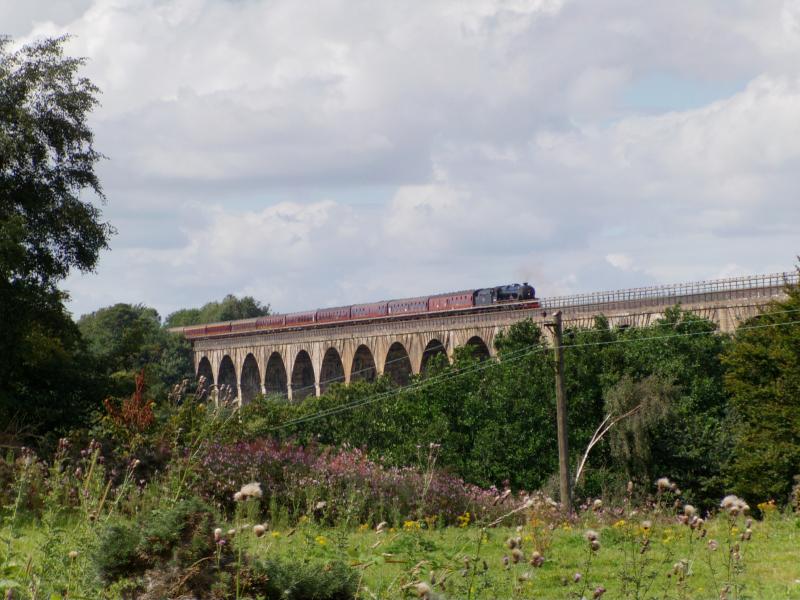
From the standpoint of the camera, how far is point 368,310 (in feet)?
223

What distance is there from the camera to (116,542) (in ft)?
19.0

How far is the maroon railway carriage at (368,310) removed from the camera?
6594 centimetres

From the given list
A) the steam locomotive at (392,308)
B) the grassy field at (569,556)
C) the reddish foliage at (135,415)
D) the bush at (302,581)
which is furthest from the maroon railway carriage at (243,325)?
the bush at (302,581)

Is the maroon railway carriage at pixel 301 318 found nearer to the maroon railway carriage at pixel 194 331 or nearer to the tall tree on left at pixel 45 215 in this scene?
the maroon railway carriage at pixel 194 331

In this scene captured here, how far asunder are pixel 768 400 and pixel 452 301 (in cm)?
2836

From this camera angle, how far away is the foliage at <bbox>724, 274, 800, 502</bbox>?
2881cm

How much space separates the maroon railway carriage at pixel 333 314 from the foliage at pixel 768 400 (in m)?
39.9

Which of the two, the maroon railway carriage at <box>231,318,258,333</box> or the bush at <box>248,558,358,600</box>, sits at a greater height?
the maroon railway carriage at <box>231,318,258,333</box>

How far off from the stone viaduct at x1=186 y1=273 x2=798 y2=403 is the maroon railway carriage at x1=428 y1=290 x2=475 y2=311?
0.44 metres

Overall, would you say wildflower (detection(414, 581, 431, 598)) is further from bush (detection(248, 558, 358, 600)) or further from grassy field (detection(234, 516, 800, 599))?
grassy field (detection(234, 516, 800, 599))

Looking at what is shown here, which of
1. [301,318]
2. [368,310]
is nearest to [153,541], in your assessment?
[368,310]

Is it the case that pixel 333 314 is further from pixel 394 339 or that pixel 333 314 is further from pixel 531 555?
pixel 531 555

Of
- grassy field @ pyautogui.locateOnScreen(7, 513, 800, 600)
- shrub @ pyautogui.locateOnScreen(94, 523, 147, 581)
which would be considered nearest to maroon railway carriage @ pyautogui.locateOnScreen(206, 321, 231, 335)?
grassy field @ pyautogui.locateOnScreen(7, 513, 800, 600)

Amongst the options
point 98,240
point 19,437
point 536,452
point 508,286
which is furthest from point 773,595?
point 508,286
